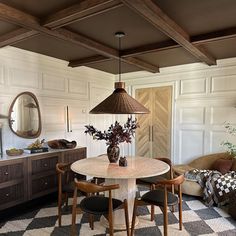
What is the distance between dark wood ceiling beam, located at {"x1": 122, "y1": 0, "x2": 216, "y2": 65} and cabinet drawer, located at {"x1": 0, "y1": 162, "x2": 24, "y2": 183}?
2563 millimetres

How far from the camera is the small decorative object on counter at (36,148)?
3426 mm

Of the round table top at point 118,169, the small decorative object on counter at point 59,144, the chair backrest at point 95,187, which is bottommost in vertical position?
the chair backrest at point 95,187

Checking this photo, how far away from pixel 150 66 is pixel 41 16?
2722mm

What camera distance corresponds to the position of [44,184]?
349cm

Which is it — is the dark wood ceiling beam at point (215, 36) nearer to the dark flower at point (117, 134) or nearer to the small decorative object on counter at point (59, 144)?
the dark flower at point (117, 134)

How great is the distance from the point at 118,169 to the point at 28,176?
153 centimetres

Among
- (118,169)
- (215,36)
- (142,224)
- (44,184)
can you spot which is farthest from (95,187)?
(215,36)

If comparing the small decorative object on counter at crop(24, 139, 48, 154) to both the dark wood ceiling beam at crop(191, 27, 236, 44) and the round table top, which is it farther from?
the dark wood ceiling beam at crop(191, 27, 236, 44)

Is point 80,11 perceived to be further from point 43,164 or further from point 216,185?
point 216,185

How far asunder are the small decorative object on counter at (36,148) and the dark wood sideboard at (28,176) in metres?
0.09

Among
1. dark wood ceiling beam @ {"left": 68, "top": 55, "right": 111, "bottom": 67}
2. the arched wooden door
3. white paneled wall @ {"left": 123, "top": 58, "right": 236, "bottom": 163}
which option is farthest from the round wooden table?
the arched wooden door

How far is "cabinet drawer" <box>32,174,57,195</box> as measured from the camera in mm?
3353

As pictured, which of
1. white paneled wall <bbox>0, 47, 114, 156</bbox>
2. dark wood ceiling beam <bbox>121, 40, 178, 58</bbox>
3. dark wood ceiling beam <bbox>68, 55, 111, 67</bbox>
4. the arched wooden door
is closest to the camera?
dark wood ceiling beam <bbox>121, 40, 178, 58</bbox>

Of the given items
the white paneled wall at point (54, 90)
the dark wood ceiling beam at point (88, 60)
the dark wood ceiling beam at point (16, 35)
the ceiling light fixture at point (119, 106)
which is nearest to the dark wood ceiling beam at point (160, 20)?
the ceiling light fixture at point (119, 106)
